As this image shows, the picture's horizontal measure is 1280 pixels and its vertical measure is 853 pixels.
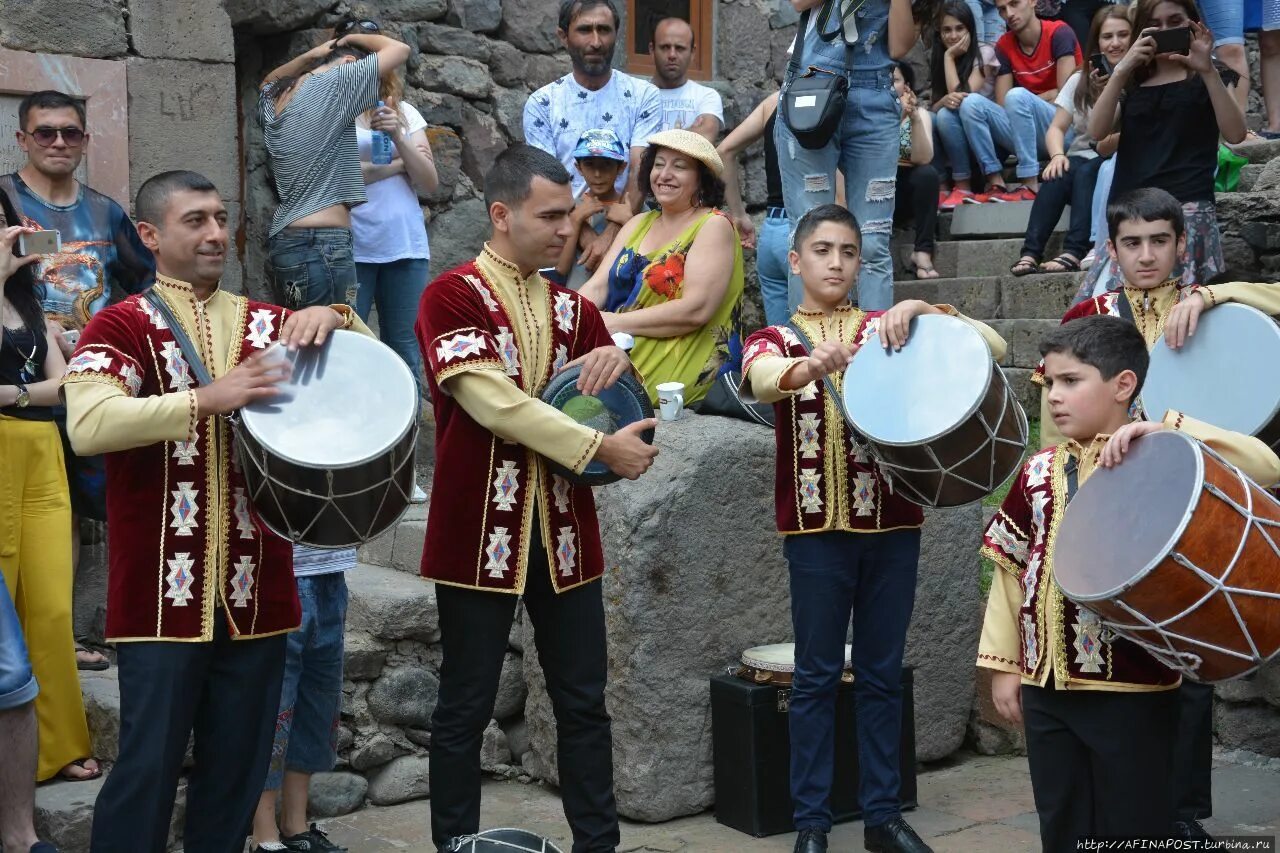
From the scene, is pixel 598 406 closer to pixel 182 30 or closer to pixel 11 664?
pixel 11 664

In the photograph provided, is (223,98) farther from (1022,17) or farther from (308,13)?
(1022,17)

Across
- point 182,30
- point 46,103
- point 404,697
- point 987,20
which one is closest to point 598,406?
point 404,697

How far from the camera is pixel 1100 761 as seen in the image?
3.18 meters

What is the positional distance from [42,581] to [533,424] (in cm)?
184

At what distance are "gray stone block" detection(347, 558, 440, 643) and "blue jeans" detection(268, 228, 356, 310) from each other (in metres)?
1.32

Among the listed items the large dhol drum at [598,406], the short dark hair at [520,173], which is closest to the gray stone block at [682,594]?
the large dhol drum at [598,406]

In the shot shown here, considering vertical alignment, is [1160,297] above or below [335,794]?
above

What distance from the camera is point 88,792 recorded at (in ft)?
14.0

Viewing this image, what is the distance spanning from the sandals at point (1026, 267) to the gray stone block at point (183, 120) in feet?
12.2

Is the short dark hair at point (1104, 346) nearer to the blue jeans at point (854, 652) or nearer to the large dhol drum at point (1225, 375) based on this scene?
the large dhol drum at point (1225, 375)

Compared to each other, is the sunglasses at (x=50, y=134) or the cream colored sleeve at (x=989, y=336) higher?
the sunglasses at (x=50, y=134)

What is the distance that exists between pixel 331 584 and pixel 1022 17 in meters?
5.98

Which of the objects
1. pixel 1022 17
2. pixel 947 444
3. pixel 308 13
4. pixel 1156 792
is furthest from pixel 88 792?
pixel 1022 17

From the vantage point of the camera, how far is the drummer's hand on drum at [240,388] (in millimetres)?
3066
